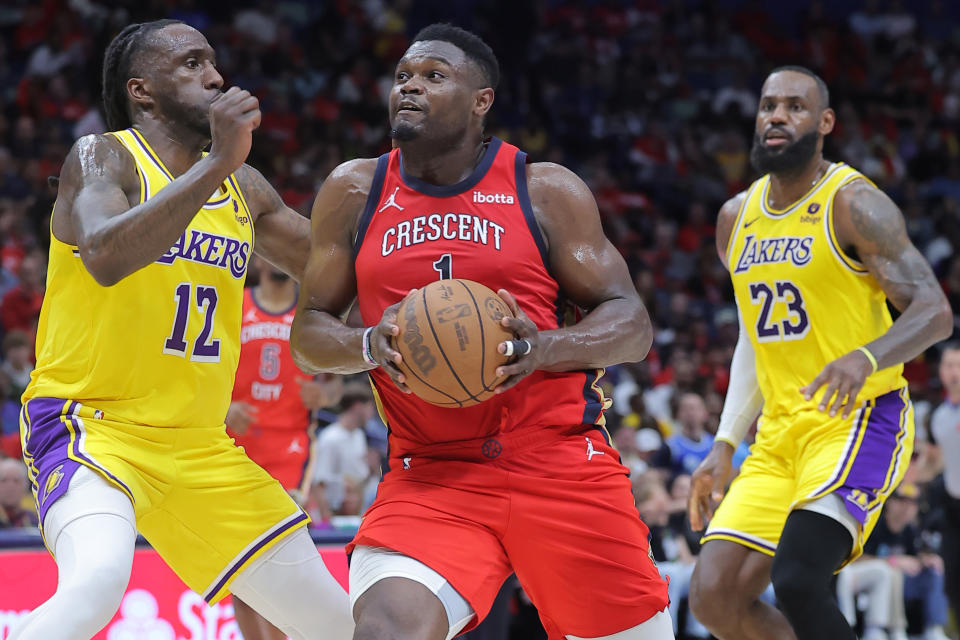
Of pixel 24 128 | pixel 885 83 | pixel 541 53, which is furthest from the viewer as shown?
pixel 885 83

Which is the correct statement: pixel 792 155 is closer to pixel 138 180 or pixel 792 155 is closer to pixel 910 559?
pixel 138 180

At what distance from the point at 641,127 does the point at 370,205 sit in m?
13.4

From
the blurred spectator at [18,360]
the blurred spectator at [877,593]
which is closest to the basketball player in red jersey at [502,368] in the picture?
the blurred spectator at [877,593]

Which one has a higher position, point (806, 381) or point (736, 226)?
point (736, 226)

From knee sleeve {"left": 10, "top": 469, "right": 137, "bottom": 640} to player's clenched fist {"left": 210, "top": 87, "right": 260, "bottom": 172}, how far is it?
3.42 feet

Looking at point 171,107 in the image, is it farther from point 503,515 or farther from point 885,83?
point 885,83

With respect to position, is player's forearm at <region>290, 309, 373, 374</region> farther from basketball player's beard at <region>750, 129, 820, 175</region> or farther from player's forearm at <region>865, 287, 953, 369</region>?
basketball player's beard at <region>750, 129, 820, 175</region>

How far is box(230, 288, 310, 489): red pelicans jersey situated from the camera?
6688mm

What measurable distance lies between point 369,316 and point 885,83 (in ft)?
52.6

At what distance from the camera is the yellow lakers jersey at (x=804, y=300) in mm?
4945

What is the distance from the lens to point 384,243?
3691 mm

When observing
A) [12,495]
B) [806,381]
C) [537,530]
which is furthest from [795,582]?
[12,495]

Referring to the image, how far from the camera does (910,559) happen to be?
30.6 ft

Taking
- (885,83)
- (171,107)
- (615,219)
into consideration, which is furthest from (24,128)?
(885,83)
